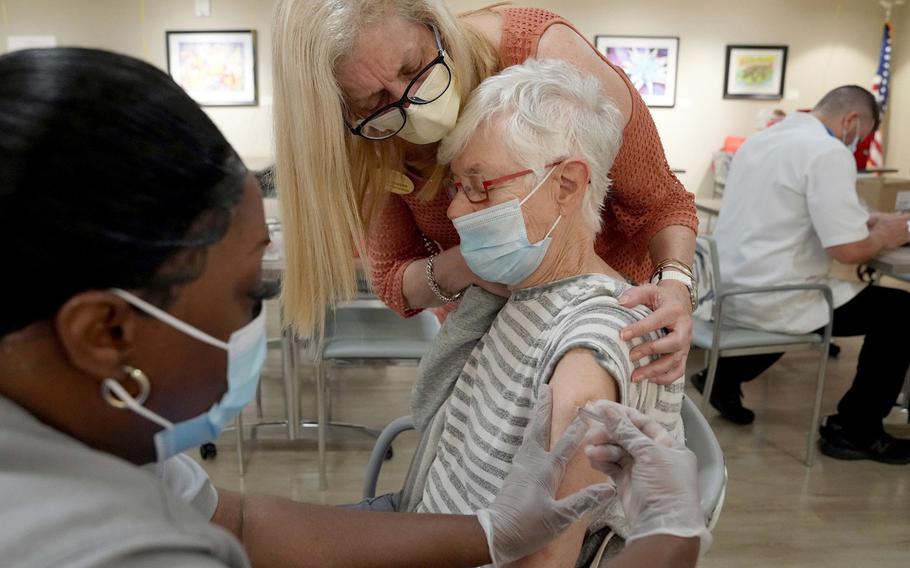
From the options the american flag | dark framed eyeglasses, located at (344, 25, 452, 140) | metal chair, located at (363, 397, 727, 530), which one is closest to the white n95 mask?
dark framed eyeglasses, located at (344, 25, 452, 140)

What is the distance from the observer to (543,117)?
3.83ft

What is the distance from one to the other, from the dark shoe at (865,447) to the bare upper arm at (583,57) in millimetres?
2382

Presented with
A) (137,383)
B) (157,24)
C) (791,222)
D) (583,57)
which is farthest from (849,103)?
(157,24)

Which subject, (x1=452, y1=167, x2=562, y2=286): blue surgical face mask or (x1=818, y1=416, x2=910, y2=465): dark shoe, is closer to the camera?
(x1=452, y1=167, x2=562, y2=286): blue surgical face mask

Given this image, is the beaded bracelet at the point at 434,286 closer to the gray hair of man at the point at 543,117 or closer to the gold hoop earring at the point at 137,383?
the gray hair of man at the point at 543,117

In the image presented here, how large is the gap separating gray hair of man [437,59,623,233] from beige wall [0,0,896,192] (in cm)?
579

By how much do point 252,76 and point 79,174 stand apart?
659 cm

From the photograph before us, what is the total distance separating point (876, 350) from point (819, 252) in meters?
0.51

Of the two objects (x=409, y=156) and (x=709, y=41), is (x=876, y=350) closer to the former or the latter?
(x=409, y=156)

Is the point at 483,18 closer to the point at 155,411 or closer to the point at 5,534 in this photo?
the point at 155,411

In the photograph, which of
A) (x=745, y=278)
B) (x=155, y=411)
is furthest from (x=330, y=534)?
(x=745, y=278)

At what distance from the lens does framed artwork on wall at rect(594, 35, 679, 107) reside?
7.12 metres

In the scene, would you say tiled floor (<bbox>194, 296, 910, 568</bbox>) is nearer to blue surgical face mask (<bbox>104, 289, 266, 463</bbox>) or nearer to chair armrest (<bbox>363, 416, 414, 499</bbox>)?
chair armrest (<bbox>363, 416, 414, 499</bbox>)

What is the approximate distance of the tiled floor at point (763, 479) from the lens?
2449 mm
